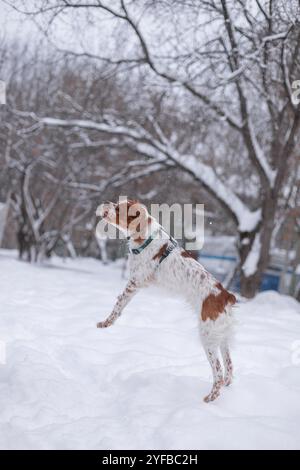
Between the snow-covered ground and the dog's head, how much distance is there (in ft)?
2.11

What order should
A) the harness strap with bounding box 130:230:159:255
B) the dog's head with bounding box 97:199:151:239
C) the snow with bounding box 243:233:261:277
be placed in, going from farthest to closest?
the snow with bounding box 243:233:261:277 → the harness strap with bounding box 130:230:159:255 → the dog's head with bounding box 97:199:151:239

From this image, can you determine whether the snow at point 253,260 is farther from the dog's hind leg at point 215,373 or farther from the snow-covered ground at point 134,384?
the dog's hind leg at point 215,373

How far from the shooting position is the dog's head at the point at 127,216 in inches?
130

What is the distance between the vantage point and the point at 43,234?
57.7 ft

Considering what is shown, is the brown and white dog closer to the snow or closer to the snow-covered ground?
the snow-covered ground

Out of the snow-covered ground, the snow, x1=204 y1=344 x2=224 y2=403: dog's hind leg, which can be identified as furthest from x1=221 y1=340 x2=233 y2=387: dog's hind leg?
the snow

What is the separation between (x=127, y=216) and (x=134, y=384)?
1.50m

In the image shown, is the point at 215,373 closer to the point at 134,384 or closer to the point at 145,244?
the point at 134,384

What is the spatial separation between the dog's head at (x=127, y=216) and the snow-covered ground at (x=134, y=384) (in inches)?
25.4

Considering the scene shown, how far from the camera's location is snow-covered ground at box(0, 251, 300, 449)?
3.00 m

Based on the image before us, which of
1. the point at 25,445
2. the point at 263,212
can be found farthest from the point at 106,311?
the point at 263,212

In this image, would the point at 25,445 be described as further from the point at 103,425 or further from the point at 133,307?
the point at 133,307

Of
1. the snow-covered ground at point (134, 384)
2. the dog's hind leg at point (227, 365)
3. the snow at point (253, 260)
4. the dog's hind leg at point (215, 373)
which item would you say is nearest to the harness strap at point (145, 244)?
the snow-covered ground at point (134, 384)

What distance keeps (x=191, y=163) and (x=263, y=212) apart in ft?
7.91
